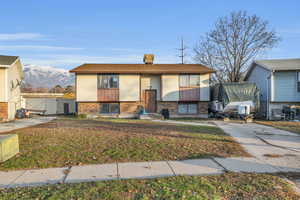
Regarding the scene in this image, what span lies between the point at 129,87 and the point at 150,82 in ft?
7.25

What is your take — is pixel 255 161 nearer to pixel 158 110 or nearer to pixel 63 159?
pixel 63 159

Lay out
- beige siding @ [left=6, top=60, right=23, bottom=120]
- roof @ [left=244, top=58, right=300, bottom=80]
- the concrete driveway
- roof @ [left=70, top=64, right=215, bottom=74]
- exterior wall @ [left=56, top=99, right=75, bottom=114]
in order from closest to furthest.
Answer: the concrete driveway < beige siding @ [left=6, top=60, right=23, bottom=120] < roof @ [left=244, top=58, right=300, bottom=80] < roof @ [left=70, top=64, right=215, bottom=74] < exterior wall @ [left=56, top=99, right=75, bottom=114]

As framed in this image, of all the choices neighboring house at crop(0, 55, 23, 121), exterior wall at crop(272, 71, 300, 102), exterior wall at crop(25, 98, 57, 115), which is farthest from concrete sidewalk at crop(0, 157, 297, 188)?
exterior wall at crop(25, 98, 57, 115)

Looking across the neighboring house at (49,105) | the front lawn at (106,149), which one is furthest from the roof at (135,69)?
the front lawn at (106,149)

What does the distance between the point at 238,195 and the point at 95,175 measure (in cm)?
292

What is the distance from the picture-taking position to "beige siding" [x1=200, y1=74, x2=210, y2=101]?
1981 cm

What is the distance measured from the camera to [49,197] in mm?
3457

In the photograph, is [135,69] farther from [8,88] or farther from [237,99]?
[8,88]

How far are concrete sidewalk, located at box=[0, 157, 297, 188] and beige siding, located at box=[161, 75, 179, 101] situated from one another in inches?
557

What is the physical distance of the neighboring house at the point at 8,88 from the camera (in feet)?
53.9

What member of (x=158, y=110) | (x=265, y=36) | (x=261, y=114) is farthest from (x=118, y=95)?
Answer: (x=265, y=36)

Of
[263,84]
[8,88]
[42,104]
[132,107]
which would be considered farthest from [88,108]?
[263,84]

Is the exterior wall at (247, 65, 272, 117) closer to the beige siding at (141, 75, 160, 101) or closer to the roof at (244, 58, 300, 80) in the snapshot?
the roof at (244, 58, 300, 80)

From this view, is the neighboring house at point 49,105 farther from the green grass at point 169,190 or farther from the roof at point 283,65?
the green grass at point 169,190
